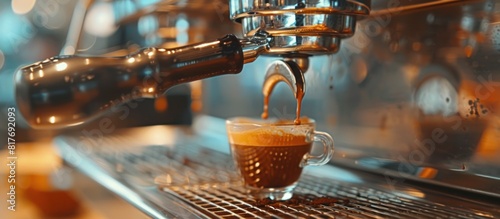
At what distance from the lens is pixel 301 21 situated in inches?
18.0

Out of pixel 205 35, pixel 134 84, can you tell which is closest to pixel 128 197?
pixel 134 84

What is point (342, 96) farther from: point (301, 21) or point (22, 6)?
point (22, 6)

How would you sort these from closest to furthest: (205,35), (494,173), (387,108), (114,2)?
(494,173)
(387,108)
(205,35)
(114,2)

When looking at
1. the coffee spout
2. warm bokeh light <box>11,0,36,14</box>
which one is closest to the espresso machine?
the coffee spout

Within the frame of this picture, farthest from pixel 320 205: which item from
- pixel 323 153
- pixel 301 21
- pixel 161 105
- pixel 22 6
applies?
pixel 22 6

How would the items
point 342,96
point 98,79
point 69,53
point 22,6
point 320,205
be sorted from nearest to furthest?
point 98,79 < point 320,205 < point 342,96 < point 69,53 < point 22,6

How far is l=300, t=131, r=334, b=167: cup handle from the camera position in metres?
0.51

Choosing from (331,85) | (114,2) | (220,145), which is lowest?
(220,145)

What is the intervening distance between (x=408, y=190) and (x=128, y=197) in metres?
0.30

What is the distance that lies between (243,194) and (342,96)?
21cm

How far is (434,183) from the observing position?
55 cm

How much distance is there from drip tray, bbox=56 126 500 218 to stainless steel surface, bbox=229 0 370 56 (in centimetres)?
15

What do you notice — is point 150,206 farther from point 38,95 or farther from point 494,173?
point 494,173

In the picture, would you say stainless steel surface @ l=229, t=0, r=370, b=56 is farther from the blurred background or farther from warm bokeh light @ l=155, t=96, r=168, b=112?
warm bokeh light @ l=155, t=96, r=168, b=112
